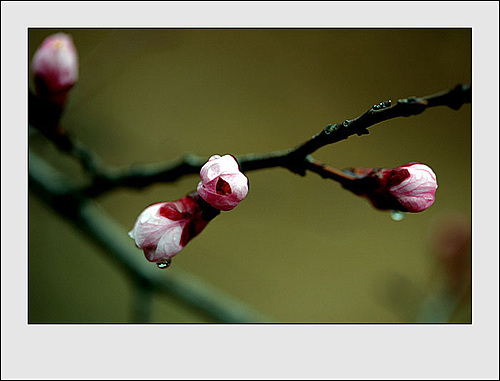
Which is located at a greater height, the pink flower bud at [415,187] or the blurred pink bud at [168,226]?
the pink flower bud at [415,187]

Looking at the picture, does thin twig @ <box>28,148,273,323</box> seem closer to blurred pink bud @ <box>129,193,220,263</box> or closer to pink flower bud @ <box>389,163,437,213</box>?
blurred pink bud @ <box>129,193,220,263</box>

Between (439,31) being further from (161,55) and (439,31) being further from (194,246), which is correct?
(194,246)

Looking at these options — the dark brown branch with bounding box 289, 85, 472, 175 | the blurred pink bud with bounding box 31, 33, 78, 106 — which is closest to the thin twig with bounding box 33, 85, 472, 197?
the dark brown branch with bounding box 289, 85, 472, 175

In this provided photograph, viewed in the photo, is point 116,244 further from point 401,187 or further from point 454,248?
point 454,248

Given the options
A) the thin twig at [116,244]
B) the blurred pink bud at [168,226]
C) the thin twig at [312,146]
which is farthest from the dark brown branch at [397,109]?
the thin twig at [116,244]

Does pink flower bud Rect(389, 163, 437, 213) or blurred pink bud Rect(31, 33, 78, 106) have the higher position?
blurred pink bud Rect(31, 33, 78, 106)

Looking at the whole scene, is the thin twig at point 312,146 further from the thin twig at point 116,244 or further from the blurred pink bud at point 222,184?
the thin twig at point 116,244

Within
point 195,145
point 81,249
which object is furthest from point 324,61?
point 81,249
